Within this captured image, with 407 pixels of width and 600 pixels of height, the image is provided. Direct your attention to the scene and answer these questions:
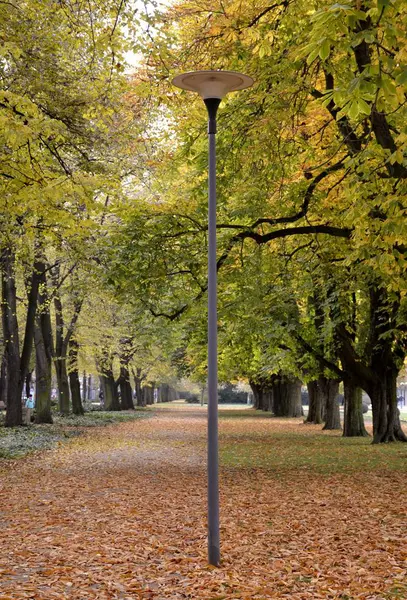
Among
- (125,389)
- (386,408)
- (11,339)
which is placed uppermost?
(11,339)

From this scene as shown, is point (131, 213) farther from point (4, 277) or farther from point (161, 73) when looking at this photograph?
point (4, 277)

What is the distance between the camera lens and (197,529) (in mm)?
9844

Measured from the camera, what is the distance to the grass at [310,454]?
676 inches

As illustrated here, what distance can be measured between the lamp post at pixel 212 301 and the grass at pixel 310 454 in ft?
28.1

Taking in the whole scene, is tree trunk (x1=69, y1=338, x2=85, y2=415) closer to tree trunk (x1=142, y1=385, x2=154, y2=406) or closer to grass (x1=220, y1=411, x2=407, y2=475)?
grass (x1=220, y1=411, x2=407, y2=475)

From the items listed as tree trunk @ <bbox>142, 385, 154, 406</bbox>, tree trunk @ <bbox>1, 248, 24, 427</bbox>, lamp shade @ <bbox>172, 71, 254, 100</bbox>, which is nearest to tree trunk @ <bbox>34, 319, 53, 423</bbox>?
tree trunk @ <bbox>1, 248, 24, 427</bbox>

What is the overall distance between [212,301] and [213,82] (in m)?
2.24

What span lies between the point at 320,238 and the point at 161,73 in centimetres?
614

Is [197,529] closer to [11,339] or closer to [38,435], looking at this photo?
[38,435]

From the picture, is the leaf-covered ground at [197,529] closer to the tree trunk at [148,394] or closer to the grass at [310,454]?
the grass at [310,454]

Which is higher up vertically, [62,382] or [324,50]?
[324,50]

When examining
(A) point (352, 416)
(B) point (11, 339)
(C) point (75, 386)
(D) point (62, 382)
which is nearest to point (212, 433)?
(B) point (11, 339)

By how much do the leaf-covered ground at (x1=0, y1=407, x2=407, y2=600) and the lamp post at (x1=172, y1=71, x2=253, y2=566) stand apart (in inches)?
18.7

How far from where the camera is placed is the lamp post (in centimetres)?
782
